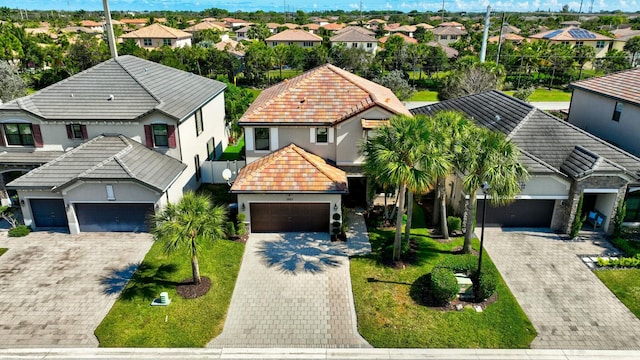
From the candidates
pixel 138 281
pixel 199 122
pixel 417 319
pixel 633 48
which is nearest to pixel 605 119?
pixel 417 319

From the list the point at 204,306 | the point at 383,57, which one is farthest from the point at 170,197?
the point at 383,57

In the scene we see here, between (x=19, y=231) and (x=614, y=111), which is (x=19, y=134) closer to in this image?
(x=19, y=231)

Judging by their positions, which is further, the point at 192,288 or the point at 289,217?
the point at 289,217

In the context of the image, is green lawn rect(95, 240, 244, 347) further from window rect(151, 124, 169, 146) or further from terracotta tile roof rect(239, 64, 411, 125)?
terracotta tile roof rect(239, 64, 411, 125)

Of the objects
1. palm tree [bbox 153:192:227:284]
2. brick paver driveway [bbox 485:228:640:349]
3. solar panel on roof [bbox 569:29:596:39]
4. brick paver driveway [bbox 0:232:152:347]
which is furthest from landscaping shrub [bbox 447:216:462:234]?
solar panel on roof [bbox 569:29:596:39]

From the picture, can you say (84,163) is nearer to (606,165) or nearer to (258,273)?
(258,273)

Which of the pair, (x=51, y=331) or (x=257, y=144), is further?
(x=257, y=144)
